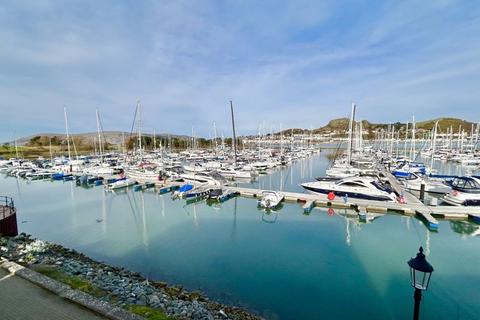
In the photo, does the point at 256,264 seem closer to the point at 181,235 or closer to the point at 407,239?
the point at 181,235

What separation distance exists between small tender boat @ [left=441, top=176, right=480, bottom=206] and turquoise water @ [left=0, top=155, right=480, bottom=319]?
126 inches

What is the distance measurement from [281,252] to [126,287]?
8.38 m

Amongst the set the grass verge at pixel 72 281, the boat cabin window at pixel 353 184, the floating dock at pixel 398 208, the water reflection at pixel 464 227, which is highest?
the boat cabin window at pixel 353 184

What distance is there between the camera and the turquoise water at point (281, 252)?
1014 cm

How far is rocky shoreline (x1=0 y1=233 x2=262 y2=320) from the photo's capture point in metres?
A: 8.15

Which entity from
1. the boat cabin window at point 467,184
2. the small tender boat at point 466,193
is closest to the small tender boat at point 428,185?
the boat cabin window at point 467,184

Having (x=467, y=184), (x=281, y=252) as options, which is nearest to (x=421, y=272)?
(x=281, y=252)

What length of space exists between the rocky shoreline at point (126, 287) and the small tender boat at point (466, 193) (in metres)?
21.4

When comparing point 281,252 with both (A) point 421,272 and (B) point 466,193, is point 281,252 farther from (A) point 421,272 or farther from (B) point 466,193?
(B) point 466,193

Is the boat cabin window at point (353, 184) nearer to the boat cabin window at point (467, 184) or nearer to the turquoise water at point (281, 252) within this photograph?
the turquoise water at point (281, 252)

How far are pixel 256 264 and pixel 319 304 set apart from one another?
4.02m

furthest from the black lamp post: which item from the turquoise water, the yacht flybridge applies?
the yacht flybridge

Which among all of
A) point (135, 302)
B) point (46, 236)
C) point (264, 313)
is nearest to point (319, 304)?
point (264, 313)

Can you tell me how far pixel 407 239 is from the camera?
1631cm
